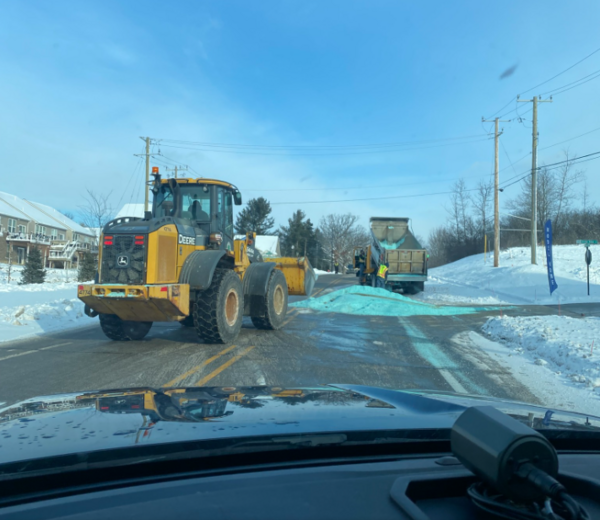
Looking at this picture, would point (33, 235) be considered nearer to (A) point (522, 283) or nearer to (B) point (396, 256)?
(B) point (396, 256)

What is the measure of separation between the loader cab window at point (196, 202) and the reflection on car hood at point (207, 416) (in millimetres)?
6921

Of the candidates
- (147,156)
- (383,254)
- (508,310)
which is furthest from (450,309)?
(147,156)

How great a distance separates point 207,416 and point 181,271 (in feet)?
21.7

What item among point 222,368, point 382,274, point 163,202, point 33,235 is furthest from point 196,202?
point 33,235

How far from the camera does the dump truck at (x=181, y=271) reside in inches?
323

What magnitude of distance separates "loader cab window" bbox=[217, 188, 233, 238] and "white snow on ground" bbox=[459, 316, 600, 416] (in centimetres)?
583

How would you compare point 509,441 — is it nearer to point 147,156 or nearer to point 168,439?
point 168,439

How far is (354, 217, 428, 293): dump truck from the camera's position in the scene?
23781mm

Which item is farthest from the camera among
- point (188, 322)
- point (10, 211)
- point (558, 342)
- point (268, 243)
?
point (268, 243)

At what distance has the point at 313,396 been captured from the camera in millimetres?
3170

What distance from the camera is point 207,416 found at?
2.47 meters

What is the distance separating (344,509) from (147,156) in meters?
37.7

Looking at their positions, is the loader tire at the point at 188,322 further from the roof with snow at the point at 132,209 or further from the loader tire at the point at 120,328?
the roof with snow at the point at 132,209

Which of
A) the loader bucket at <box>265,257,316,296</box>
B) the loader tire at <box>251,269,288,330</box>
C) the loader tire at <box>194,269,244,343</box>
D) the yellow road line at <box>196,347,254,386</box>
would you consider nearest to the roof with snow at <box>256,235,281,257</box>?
the loader bucket at <box>265,257,316,296</box>
